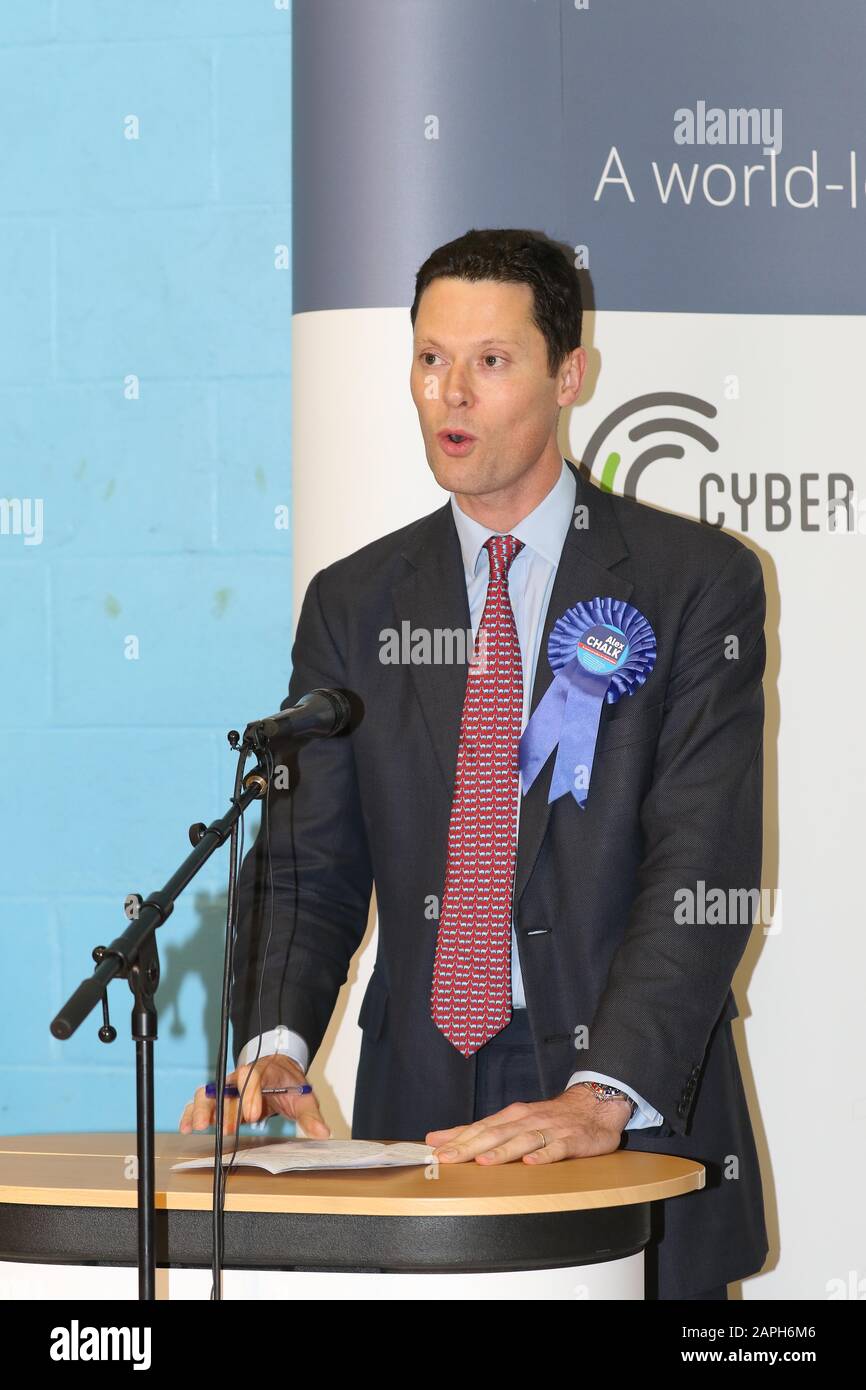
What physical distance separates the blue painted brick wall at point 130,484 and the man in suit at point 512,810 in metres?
0.75

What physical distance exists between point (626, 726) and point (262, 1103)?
61 cm

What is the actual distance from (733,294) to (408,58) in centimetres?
58

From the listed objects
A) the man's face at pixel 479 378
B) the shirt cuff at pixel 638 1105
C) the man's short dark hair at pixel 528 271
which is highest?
the man's short dark hair at pixel 528 271

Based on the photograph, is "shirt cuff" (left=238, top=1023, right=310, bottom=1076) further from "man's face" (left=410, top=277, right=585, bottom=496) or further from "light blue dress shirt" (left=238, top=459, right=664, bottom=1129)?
"man's face" (left=410, top=277, right=585, bottom=496)

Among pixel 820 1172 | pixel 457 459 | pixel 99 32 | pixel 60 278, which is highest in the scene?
pixel 99 32

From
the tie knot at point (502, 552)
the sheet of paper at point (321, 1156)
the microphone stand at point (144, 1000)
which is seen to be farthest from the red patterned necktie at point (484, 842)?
the microphone stand at point (144, 1000)

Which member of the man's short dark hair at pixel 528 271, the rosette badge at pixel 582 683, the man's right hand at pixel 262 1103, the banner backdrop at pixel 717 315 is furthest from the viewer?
the banner backdrop at pixel 717 315

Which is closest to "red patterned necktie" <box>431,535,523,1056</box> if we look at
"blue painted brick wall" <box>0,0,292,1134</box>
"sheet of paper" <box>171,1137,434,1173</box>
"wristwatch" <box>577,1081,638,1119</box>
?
"wristwatch" <box>577,1081,638,1119</box>

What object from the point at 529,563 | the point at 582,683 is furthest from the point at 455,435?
the point at 582,683

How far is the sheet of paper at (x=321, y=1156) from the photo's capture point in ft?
4.91

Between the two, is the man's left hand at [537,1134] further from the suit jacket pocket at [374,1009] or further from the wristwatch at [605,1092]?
the suit jacket pocket at [374,1009]
